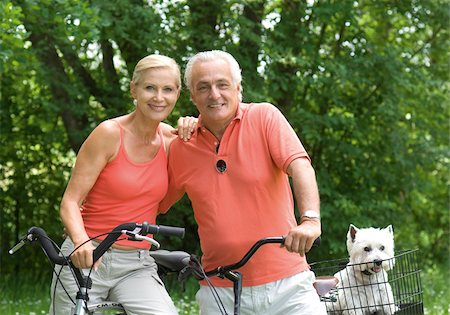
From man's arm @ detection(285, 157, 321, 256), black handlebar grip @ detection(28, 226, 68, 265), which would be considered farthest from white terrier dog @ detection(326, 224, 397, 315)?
black handlebar grip @ detection(28, 226, 68, 265)

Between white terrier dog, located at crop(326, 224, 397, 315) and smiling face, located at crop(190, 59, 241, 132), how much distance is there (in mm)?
1055

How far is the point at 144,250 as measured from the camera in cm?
368

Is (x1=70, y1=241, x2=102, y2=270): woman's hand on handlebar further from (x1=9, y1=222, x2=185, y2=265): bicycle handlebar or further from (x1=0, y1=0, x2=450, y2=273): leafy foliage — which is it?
(x1=0, y1=0, x2=450, y2=273): leafy foliage

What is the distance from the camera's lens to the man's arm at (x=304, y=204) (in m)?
2.95

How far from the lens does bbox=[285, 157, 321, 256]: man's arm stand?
2.95 m

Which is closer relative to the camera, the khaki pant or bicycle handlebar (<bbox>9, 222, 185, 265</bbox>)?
bicycle handlebar (<bbox>9, 222, 185, 265</bbox>)

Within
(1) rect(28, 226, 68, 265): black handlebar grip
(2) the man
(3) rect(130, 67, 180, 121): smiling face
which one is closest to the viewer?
(1) rect(28, 226, 68, 265): black handlebar grip

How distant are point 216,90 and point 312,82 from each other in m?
6.29

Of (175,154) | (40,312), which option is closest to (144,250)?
(175,154)

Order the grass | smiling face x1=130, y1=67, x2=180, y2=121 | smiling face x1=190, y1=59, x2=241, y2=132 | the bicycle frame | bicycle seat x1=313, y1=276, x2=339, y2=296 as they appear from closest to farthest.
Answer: the bicycle frame → smiling face x1=190, y1=59, x2=241, y2=132 → smiling face x1=130, y1=67, x2=180, y2=121 → bicycle seat x1=313, y1=276, x2=339, y2=296 → the grass

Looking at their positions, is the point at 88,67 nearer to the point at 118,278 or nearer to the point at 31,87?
the point at 31,87

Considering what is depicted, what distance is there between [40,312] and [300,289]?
5.14 metres

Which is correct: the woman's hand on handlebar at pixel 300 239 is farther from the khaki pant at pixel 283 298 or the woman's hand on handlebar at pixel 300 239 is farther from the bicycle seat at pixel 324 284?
the bicycle seat at pixel 324 284

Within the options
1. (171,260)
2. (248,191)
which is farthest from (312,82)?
(248,191)
